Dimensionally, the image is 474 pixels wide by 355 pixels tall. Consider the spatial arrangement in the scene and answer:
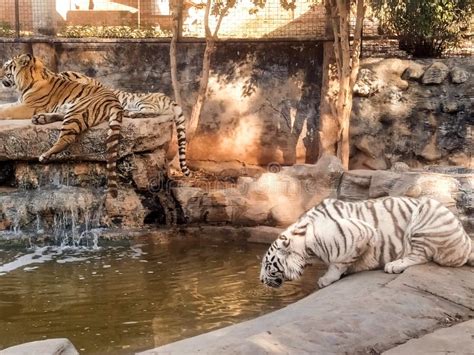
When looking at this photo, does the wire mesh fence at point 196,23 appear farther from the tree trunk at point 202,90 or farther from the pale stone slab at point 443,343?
the pale stone slab at point 443,343

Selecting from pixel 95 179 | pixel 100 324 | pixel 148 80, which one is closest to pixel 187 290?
pixel 100 324

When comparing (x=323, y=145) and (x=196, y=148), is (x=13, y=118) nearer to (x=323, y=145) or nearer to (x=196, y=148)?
(x=196, y=148)

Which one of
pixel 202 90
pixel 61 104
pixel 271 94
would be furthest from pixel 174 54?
pixel 61 104

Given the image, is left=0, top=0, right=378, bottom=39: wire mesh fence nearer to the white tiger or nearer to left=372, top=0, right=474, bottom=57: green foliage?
left=372, top=0, right=474, bottom=57: green foliage

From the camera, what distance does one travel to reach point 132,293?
6.02m

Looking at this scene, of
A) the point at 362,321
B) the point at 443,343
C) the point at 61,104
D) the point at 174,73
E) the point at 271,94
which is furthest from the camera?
the point at 271,94

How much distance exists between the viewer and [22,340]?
4.93m

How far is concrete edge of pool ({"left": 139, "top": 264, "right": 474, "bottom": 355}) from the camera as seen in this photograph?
369 cm

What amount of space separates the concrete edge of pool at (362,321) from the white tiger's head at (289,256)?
0.31 meters

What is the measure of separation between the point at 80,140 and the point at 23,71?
169cm

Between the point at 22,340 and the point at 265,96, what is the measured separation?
7.07 metres

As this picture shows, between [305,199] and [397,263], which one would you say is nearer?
[397,263]

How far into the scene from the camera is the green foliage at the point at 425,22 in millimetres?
10922

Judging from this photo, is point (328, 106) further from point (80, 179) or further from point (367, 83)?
point (80, 179)
